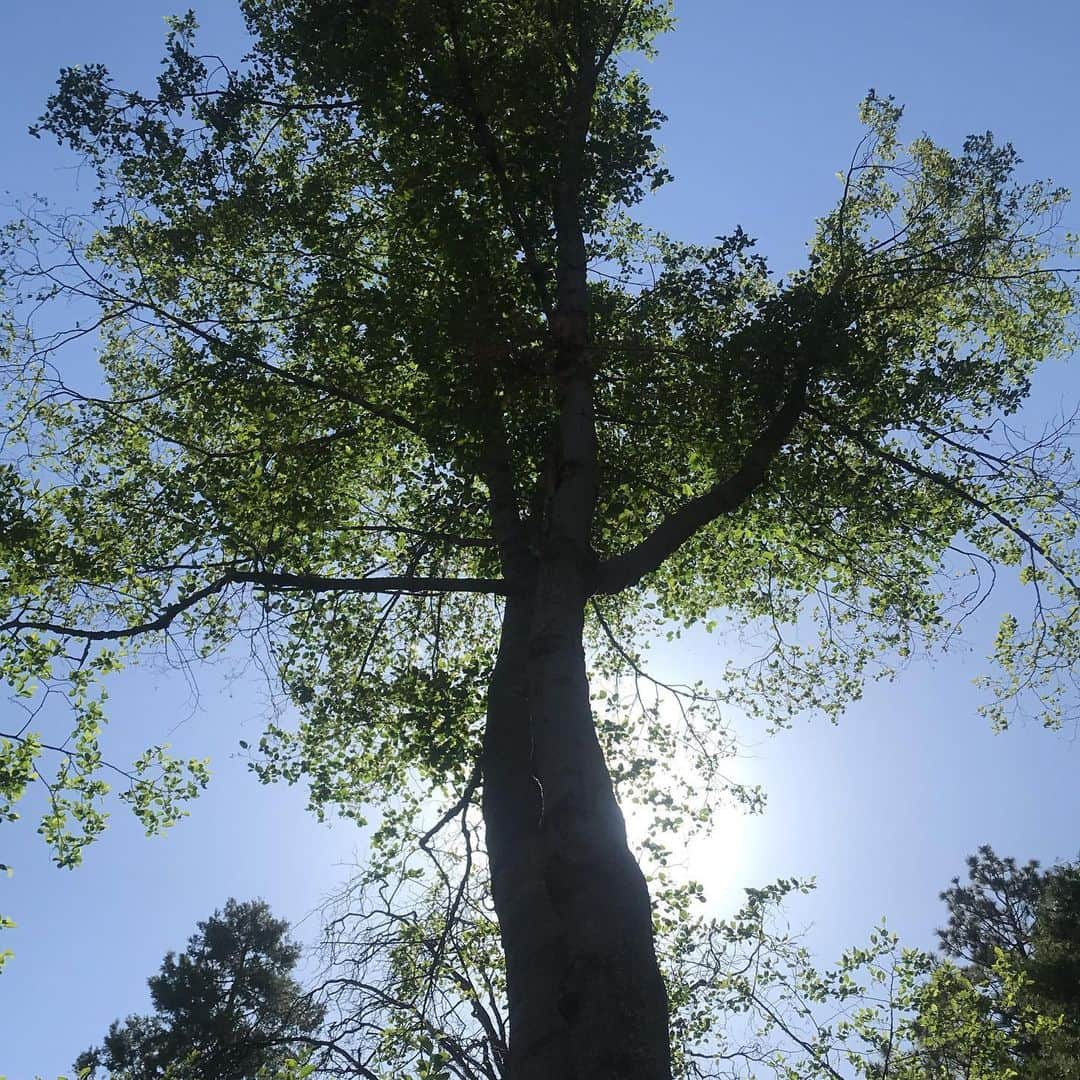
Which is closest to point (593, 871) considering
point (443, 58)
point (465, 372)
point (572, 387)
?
point (572, 387)

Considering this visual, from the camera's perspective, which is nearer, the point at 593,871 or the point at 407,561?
the point at 593,871

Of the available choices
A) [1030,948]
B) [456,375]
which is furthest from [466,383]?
[1030,948]

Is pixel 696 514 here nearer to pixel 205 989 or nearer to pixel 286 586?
pixel 286 586

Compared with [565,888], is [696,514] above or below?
above

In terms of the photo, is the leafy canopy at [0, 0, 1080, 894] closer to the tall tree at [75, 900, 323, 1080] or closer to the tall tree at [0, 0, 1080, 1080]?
the tall tree at [0, 0, 1080, 1080]

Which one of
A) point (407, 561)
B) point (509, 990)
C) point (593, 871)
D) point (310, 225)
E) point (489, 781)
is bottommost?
point (509, 990)

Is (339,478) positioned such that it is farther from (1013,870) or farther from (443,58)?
(1013,870)

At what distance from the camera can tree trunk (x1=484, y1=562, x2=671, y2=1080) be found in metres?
5.10

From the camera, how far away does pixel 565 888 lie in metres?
5.66

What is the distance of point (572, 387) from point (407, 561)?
3.80 m

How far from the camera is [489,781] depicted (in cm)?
726

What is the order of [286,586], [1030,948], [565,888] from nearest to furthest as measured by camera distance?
1. [565,888]
2. [286,586]
3. [1030,948]

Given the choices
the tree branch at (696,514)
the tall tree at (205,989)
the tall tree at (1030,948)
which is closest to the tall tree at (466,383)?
the tree branch at (696,514)

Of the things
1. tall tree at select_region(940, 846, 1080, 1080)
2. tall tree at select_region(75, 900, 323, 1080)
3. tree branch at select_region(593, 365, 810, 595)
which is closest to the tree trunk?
tree branch at select_region(593, 365, 810, 595)
